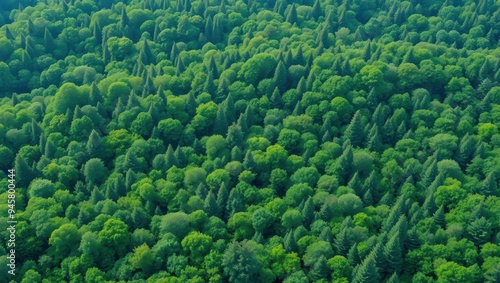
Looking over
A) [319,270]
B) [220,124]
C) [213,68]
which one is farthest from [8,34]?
[319,270]

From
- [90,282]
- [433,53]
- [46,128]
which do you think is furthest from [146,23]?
[90,282]

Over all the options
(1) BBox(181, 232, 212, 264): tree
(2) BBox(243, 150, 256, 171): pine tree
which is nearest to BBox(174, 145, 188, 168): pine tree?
(2) BBox(243, 150, 256, 171): pine tree

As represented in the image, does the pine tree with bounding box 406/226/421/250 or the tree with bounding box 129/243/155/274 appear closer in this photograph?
the tree with bounding box 129/243/155/274

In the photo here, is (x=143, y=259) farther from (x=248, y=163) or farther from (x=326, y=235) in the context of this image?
(x=326, y=235)

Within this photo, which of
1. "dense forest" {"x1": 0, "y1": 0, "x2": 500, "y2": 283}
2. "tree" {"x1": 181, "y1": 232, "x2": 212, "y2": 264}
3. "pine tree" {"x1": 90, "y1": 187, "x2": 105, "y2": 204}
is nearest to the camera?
"tree" {"x1": 181, "y1": 232, "x2": 212, "y2": 264}

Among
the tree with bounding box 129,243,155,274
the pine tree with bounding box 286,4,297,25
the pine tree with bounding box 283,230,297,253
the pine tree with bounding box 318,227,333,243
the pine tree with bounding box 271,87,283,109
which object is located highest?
the pine tree with bounding box 286,4,297,25

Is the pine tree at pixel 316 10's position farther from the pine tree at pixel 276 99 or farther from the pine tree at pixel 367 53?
the pine tree at pixel 276 99

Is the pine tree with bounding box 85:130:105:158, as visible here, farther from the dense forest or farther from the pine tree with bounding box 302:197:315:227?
the pine tree with bounding box 302:197:315:227
